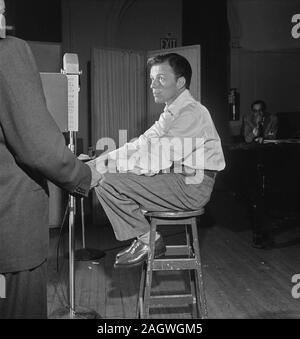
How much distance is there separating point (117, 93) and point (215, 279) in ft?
10.0

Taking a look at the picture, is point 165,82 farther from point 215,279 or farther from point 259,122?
point 259,122

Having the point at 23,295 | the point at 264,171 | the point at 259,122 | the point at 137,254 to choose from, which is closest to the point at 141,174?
the point at 137,254

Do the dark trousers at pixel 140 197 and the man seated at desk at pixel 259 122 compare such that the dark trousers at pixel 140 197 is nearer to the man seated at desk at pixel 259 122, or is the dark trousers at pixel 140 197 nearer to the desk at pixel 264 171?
the desk at pixel 264 171

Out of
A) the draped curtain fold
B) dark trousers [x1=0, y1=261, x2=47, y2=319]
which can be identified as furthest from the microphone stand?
the draped curtain fold

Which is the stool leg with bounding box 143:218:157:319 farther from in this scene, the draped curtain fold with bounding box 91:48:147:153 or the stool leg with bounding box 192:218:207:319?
the draped curtain fold with bounding box 91:48:147:153

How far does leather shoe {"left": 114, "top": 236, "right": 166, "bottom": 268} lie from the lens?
2236mm

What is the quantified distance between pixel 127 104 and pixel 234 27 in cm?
405

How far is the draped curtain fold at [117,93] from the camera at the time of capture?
5.51 metres

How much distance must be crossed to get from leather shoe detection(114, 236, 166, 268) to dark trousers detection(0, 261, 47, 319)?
2.68ft

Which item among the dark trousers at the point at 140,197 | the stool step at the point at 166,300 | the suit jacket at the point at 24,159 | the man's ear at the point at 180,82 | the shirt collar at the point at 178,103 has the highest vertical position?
the man's ear at the point at 180,82

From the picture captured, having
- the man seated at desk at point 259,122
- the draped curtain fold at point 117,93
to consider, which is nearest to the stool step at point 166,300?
the draped curtain fold at point 117,93

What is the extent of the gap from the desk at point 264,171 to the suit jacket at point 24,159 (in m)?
3.05
